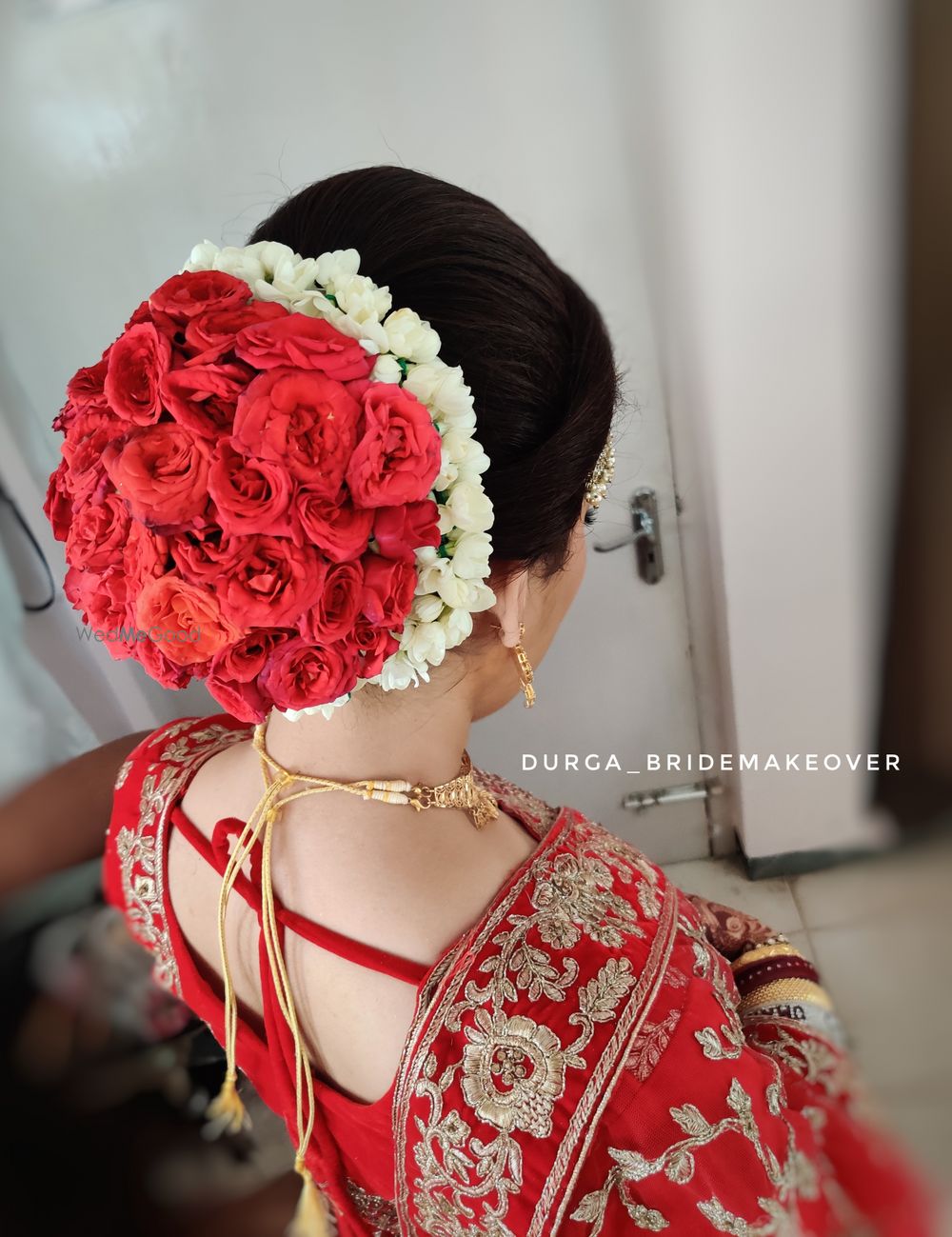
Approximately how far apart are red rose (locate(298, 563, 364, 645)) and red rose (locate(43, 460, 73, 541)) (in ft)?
0.67

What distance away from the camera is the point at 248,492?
0.40 meters

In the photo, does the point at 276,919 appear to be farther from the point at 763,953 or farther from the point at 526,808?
→ the point at 763,953

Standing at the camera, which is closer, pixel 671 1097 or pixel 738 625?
pixel 671 1097

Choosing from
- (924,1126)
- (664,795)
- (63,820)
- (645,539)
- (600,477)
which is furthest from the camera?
(664,795)

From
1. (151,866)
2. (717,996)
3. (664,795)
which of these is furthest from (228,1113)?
(664,795)

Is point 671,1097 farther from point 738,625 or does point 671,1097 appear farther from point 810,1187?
point 738,625

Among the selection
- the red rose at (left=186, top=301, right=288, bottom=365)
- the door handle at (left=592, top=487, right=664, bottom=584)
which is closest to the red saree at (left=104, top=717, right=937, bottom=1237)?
the red rose at (left=186, top=301, right=288, bottom=365)

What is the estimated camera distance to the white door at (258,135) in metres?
0.77

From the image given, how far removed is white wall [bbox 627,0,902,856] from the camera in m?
0.29

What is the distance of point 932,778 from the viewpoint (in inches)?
8.7

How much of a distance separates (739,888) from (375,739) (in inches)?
22.8

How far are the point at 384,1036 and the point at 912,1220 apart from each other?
375mm

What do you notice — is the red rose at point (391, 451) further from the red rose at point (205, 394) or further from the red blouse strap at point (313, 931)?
the red blouse strap at point (313, 931)

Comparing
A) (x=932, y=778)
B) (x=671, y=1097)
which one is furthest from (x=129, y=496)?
(x=671, y=1097)
